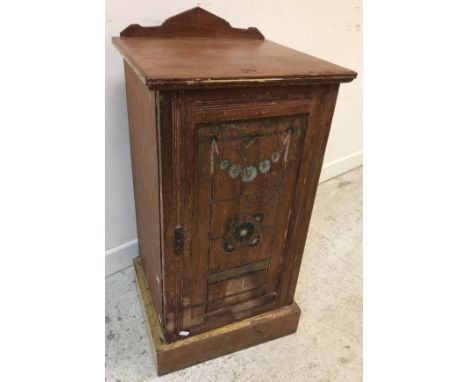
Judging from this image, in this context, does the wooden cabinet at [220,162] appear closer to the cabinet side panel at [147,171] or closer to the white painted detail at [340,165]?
the cabinet side panel at [147,171]

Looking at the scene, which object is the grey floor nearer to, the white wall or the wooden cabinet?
the wooden cabinet

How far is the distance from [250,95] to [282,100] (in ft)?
0.31

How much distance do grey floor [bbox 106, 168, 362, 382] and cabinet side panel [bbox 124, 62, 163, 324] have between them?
0.20m

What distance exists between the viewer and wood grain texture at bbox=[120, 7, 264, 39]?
1.18 metres

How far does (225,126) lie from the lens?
0.89 meters

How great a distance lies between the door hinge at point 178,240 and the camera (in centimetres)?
98

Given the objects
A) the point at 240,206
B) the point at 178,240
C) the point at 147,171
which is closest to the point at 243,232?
the point at 240,206

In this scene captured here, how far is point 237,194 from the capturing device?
1.01 m

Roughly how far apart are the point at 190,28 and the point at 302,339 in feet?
3.99


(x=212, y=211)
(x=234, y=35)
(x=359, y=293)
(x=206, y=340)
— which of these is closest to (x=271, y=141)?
(x=212, y=211)

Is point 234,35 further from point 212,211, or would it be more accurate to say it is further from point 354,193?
point 354,193

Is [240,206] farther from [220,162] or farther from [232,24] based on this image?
[232,24]

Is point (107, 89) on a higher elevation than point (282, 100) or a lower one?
lower

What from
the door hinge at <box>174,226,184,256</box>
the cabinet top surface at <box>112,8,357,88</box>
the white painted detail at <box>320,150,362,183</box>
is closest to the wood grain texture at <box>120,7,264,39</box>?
the cabinet top surface at <box>112,8,357,88</box>
